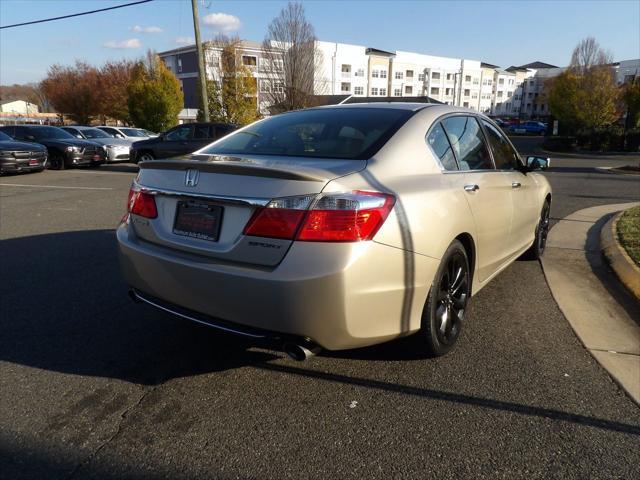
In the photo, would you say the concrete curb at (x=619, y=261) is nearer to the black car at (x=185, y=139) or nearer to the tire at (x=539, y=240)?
the tire at (x=539, y=240)

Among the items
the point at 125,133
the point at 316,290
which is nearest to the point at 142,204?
the point at 316,290

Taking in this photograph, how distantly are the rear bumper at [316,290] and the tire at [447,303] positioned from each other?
134mm

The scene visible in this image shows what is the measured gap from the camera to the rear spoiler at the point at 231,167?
243 cm

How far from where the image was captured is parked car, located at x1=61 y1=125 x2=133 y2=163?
18.3m

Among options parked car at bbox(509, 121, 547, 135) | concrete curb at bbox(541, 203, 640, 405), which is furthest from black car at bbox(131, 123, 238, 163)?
parked car at bbox(509, 121, 547, 135)

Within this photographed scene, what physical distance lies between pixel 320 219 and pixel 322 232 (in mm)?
64

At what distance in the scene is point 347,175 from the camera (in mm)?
2506

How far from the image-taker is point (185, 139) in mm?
15148

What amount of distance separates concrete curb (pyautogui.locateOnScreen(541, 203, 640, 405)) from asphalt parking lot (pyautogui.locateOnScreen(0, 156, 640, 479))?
12cm

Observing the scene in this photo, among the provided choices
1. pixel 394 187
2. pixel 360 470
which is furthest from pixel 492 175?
pixel 360 470

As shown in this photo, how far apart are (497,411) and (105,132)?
21636 mm

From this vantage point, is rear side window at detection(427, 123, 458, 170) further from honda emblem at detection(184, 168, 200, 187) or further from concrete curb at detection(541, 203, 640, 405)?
concrete curb at detection(541, 203, 640, 405)

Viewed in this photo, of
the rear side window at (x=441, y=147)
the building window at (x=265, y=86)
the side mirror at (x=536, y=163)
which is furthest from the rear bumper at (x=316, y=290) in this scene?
the building window at (x=265, y=86)

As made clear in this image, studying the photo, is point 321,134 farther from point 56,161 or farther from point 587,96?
point 587,96
